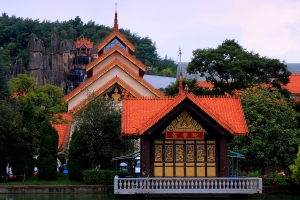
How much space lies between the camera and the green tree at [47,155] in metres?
28.5

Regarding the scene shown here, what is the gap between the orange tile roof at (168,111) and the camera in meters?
23.9

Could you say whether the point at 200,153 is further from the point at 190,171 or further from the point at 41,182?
the point at 41,182

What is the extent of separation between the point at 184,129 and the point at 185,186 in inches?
99.9

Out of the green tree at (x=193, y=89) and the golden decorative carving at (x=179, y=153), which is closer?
the golden decorative carving at (x=179, y=153)

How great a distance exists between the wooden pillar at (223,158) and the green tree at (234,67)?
39.9 feet

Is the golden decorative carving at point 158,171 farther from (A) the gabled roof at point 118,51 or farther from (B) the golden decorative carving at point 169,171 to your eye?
(A) the gabled roof at point 118,51

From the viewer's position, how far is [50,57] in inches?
3976

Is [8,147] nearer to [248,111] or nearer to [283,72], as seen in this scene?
[248,111]

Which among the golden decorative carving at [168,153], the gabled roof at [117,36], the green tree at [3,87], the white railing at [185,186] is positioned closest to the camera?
the white railing at [185,186]

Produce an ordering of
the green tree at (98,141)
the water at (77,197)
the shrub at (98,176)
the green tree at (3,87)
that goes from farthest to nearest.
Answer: the green tree at (3,87) < the green tree at (98,141) < the shrub at (98,176) < the water at (77,197)

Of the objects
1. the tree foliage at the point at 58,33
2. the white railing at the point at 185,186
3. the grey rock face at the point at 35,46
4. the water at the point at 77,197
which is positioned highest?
the tree foliage at the point at 58,33

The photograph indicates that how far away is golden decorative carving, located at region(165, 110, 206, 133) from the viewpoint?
24531mm

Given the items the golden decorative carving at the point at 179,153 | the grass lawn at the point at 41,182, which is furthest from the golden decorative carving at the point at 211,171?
the grass lawn at the point at 41,182

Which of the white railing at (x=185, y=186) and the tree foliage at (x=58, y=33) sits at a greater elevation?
the tree foliage at (x=58, y=33)
